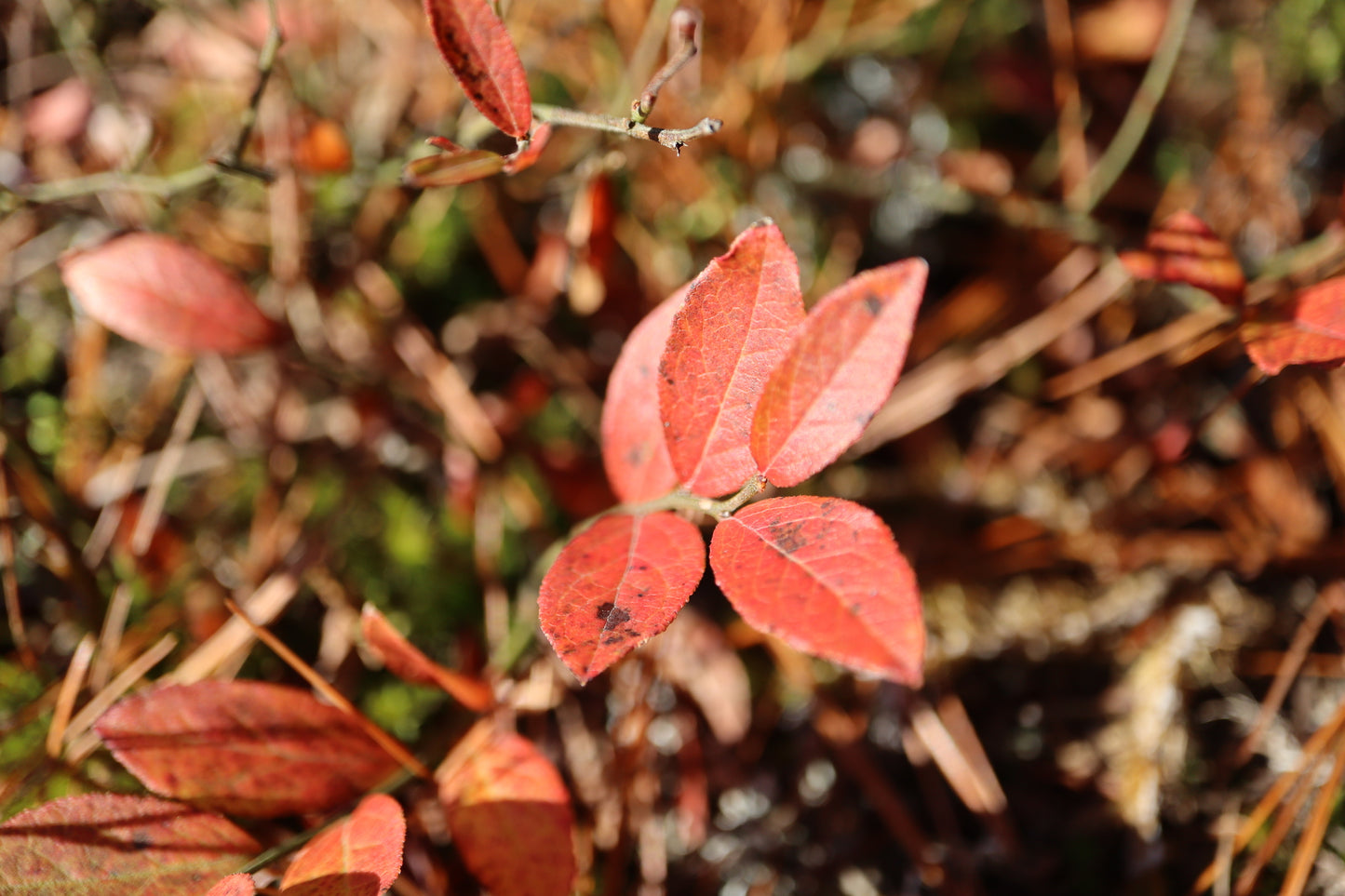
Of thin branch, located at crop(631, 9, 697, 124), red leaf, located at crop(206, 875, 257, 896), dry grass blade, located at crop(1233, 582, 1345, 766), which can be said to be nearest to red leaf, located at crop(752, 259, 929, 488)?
thin branch, located at crop(631, 9, 697, 124)

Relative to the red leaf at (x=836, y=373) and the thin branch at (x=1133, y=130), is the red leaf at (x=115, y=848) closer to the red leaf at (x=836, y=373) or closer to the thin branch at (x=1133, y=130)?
the red leaf at (x=836, y=373)

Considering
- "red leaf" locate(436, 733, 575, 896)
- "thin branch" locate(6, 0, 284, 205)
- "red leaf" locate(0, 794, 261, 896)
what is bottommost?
"red leaf" locate(436, 733, 575, 896)

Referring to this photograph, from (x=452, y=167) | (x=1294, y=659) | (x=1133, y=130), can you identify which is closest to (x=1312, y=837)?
(x=1294, y=659)

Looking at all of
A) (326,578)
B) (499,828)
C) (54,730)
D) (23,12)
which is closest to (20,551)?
(54,730)

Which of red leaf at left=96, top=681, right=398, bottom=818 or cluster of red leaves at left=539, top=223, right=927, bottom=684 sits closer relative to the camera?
cluster of red leaves at left=539, top=223, right=927, bottom=684

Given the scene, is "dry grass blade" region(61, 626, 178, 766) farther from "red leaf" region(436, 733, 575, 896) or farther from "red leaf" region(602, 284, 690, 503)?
"red leaf" region(602, 284, 690, 503)

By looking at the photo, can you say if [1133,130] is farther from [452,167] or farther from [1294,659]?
[452,167]
